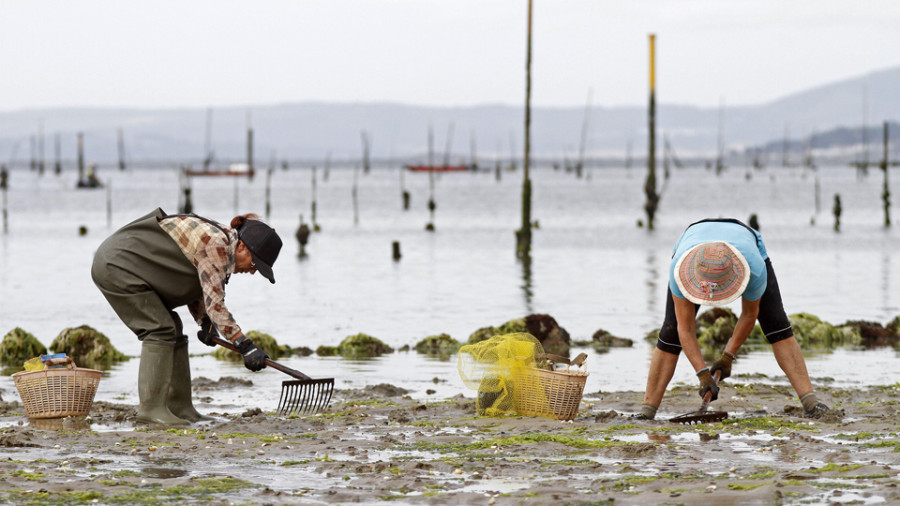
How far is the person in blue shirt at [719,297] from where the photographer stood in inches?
319

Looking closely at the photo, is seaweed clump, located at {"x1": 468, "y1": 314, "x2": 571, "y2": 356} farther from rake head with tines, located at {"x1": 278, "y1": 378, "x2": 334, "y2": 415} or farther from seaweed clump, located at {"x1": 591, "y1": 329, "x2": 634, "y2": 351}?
rake head with tines, located at {"x1": 278, "y1": 378, "x2": 334, "y2": 415}

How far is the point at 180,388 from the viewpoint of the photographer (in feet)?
30.1

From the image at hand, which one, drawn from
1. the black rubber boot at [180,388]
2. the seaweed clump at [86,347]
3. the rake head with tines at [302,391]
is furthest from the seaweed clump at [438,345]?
the black rubber boot at [180,388]

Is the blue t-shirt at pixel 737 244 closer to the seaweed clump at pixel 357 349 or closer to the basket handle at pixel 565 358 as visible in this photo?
the basket handle at pixel 565 358

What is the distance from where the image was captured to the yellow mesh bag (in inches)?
360

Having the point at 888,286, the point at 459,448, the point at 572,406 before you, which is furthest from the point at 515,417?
the point at 888,286

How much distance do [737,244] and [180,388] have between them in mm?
4188

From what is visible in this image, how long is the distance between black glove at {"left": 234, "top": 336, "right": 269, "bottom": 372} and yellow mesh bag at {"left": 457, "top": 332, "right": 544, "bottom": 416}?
1.52 metres

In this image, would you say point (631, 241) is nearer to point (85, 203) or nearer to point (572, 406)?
point (572, 406)

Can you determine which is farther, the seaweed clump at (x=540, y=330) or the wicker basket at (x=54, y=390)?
the seaweed clump at (x=540, y=330)

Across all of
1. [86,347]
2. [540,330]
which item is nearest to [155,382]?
[86,347]

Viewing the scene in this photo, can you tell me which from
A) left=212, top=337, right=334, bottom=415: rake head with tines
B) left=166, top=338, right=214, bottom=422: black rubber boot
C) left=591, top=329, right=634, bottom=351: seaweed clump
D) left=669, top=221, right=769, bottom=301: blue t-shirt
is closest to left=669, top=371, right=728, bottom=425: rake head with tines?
left=669, top=221, right=769, bottom=301: blue t-shirt

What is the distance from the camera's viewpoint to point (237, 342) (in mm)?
8734

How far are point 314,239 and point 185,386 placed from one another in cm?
3367
